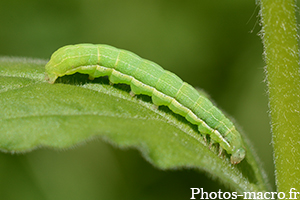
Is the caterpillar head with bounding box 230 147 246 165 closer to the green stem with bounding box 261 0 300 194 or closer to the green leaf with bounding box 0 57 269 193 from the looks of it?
the green leaf with bounding box 0 57 269 193

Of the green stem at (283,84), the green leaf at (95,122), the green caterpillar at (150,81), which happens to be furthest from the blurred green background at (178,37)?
the green stem at (283,84)

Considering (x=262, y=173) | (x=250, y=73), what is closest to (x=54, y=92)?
(x=262, y=173)

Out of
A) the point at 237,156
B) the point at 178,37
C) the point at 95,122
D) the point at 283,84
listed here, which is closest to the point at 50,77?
the point at 95,122

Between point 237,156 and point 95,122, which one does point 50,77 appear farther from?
point 237,156

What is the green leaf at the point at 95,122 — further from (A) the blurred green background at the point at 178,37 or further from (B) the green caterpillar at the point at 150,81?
(A) the blurred green background at the point at 178,37

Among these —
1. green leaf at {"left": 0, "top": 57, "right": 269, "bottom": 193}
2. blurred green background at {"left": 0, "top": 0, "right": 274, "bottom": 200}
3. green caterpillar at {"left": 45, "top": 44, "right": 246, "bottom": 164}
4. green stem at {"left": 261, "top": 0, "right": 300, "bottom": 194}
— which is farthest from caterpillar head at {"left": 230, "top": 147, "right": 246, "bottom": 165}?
blurred green background at {"left": 0, "top": 0, "right": 274, "bottom": 200}

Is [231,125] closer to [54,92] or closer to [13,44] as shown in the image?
[54,92]
